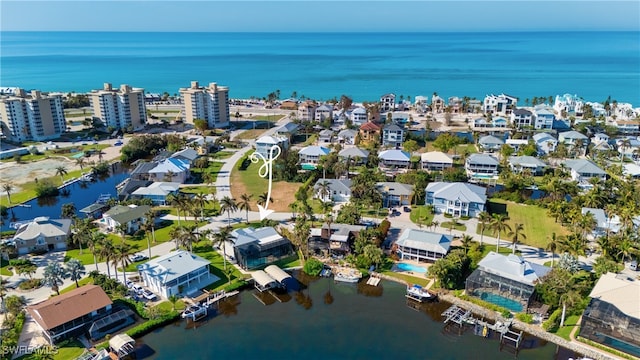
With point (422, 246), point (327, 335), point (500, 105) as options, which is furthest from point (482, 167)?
point (500, 105)

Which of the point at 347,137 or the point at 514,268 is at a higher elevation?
the point at 347,137

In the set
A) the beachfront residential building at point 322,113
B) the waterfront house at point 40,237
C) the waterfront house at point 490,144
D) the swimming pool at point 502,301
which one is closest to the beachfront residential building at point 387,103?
the beachfront residential building at point 322,113

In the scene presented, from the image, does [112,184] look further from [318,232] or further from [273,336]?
[273,336]

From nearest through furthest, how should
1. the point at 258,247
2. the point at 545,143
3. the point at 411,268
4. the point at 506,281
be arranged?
the point at 506,281
the point at 411,268
the point at 258,247
the point at 545,143

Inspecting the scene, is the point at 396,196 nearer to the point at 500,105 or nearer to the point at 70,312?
the point at 70,312

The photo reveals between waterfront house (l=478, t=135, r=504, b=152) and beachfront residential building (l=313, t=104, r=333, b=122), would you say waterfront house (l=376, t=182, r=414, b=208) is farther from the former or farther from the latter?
beachfront residential building (l=313, t=104, r=333, b=122)

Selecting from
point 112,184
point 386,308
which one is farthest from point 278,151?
point 386,308

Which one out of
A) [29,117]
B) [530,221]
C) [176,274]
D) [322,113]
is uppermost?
[29,117]
